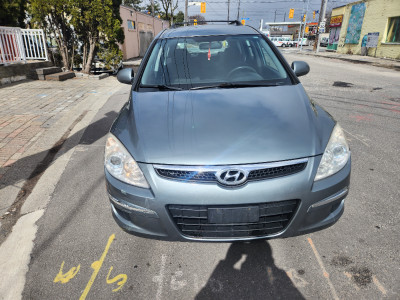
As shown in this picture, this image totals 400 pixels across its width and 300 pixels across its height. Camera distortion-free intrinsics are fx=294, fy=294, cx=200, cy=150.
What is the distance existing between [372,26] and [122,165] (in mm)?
29023

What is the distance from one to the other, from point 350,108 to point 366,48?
74.6 ft

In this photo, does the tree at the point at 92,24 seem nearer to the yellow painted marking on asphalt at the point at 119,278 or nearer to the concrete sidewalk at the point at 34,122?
the concrete sidewalk at the point at 34,122

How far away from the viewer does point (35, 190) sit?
3.32 m

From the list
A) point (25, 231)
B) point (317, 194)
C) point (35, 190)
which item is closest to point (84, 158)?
point (35, 190)

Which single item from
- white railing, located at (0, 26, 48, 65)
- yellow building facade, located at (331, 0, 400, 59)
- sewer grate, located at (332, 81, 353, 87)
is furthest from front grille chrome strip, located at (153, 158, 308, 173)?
yellow building facade, located at (331, 0, 400, 59)

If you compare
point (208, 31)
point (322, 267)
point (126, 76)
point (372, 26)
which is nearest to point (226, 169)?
point (322, 267)

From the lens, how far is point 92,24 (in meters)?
11.7

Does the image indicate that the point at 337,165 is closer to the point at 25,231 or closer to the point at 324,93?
the point at 25,231

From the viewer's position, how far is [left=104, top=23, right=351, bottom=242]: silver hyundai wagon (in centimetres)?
185

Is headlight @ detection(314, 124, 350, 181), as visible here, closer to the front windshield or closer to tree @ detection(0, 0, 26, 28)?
the front windshield

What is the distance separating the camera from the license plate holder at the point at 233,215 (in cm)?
186

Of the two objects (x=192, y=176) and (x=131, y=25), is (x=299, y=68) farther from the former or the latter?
(x=131, y=25)

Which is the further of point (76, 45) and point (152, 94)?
point (76, 45)

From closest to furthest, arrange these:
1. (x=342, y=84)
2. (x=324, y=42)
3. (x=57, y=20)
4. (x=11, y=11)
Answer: (x=342, y=84) → (x=11, y=11) → (x=57, y=20) → (x=324, y=42)
